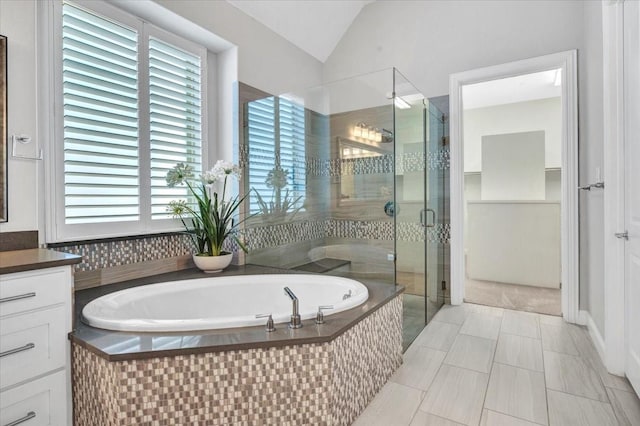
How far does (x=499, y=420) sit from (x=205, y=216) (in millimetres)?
2186

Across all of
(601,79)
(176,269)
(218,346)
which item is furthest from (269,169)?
(601,79)

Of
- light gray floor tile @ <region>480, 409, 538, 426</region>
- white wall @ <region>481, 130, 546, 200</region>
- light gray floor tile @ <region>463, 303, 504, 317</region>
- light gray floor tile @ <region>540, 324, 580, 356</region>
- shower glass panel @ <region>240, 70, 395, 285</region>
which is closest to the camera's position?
light gray floor tile @ <region>480, 409, 538, 426</region>

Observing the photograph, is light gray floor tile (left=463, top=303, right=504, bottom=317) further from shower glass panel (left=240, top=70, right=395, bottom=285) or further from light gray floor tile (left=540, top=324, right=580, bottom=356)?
shower glass panel (left=240, top=70, right=395, bottom=285)

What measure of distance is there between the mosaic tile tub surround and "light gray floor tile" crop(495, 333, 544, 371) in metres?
1.31

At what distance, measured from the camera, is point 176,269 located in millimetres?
2631

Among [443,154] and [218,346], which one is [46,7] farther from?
[443,154]

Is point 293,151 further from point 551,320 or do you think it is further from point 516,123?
point 516,123

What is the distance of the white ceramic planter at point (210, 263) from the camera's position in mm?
2570

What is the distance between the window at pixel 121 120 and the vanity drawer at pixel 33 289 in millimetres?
658

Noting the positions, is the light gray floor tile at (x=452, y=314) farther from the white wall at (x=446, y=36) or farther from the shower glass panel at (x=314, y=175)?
the white wall at (x=446, y=36)

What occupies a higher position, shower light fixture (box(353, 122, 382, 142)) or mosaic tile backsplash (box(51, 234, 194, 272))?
shower light fixture (box(353, 122, 382, 142))

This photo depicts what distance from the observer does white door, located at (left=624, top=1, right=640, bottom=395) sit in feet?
5.58

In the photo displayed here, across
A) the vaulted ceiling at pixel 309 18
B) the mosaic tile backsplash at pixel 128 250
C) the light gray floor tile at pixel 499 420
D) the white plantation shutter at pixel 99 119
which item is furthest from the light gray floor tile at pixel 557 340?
the vaulted ceiling at pixel 309 18

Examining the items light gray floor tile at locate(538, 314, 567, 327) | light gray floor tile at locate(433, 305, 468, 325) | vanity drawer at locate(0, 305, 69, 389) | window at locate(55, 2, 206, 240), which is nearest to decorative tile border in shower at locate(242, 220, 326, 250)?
window at locate(55, 2, 206, 240)
